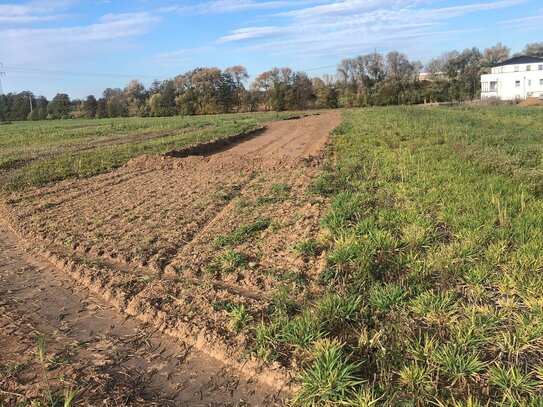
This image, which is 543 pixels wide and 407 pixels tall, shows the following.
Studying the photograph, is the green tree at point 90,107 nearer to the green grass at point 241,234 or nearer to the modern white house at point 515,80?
the modern white house at point 515,80

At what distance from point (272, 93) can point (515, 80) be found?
139 ft

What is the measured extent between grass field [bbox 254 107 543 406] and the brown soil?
1.05 feet

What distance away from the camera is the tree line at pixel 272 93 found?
238ft

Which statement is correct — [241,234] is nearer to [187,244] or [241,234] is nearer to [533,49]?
[187,244]

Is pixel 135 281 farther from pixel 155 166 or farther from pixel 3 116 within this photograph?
pixel 3 116

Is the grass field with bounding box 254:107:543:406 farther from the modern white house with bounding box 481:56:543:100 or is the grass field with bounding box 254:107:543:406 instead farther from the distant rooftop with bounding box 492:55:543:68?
the distant rooftop with bounding box 492:55:543:68

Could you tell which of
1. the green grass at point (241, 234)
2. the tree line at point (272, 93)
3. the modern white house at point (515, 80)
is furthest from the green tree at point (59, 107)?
the green grass at point (241, 234)

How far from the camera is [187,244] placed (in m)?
5.90

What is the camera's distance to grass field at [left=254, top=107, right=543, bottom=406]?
2.87 meters

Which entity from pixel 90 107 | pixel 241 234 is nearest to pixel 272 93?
pixel 90 107

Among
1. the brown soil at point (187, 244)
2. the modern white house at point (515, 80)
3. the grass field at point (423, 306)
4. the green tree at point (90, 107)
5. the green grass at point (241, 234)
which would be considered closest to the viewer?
the grass field at point (423, 306)

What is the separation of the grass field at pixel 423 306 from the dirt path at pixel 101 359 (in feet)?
1.59

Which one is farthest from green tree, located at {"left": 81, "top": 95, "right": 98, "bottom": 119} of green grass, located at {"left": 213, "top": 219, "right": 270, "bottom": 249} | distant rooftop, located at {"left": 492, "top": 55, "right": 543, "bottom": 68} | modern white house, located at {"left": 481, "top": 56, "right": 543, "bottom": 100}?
green grass, located at {"left": 213, "top": 219, "right": 270, "bottom": 249}

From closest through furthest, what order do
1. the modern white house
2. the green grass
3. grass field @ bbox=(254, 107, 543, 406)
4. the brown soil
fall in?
grass field @ bbox=(254, 107, 543, 406) < the brown soil < the green grass < the modern white house
